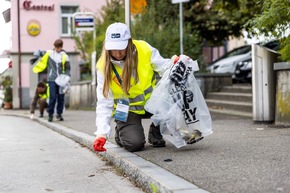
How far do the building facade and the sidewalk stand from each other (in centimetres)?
2127

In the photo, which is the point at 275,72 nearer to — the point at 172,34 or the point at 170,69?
the point at 170,69

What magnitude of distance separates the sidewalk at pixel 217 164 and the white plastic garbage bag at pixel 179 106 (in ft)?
0.73

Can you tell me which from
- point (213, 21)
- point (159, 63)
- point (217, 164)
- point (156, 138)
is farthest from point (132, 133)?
point (213, 21)

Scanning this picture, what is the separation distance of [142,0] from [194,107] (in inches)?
343

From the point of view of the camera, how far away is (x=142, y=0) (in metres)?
13.8

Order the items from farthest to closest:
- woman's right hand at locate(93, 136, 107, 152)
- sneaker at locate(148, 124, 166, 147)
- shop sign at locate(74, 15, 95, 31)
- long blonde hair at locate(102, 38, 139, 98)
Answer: shop sign at locate(74, 15, 95, 31) < sneaker at locate(148, 124, 166, 147) < long blonde hair at locate(102, 38, 139, 98) < woman's right hand at locate(93, 136, 107, 152)

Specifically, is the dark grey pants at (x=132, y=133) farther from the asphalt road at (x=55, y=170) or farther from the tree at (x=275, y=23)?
the tree at (x=275, y=23)

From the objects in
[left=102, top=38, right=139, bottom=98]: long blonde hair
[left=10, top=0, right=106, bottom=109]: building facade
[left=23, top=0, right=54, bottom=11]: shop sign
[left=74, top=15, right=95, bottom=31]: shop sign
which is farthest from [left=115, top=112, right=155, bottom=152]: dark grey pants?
[left=23, top=0, right=54, bottom=11]: shop sign

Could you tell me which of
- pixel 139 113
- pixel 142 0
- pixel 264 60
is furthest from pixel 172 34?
pixel 139 113

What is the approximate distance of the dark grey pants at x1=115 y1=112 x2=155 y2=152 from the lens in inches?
220

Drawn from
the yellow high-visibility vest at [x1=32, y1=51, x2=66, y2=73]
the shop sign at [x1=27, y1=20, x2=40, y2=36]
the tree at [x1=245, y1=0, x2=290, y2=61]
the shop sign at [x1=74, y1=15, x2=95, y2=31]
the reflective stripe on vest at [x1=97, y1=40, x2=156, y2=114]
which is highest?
the shop sign at [x1=27, y1=20, x2=40, y2=36]

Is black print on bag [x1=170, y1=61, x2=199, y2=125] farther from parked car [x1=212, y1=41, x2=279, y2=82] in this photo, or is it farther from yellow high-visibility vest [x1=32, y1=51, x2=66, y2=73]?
parked car [x1=212, y1=41, x2=279, y2=82]

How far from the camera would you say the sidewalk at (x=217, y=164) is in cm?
372

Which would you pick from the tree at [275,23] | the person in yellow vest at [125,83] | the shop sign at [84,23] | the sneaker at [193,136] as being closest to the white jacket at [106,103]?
the person in yellow vest at [125,83]
